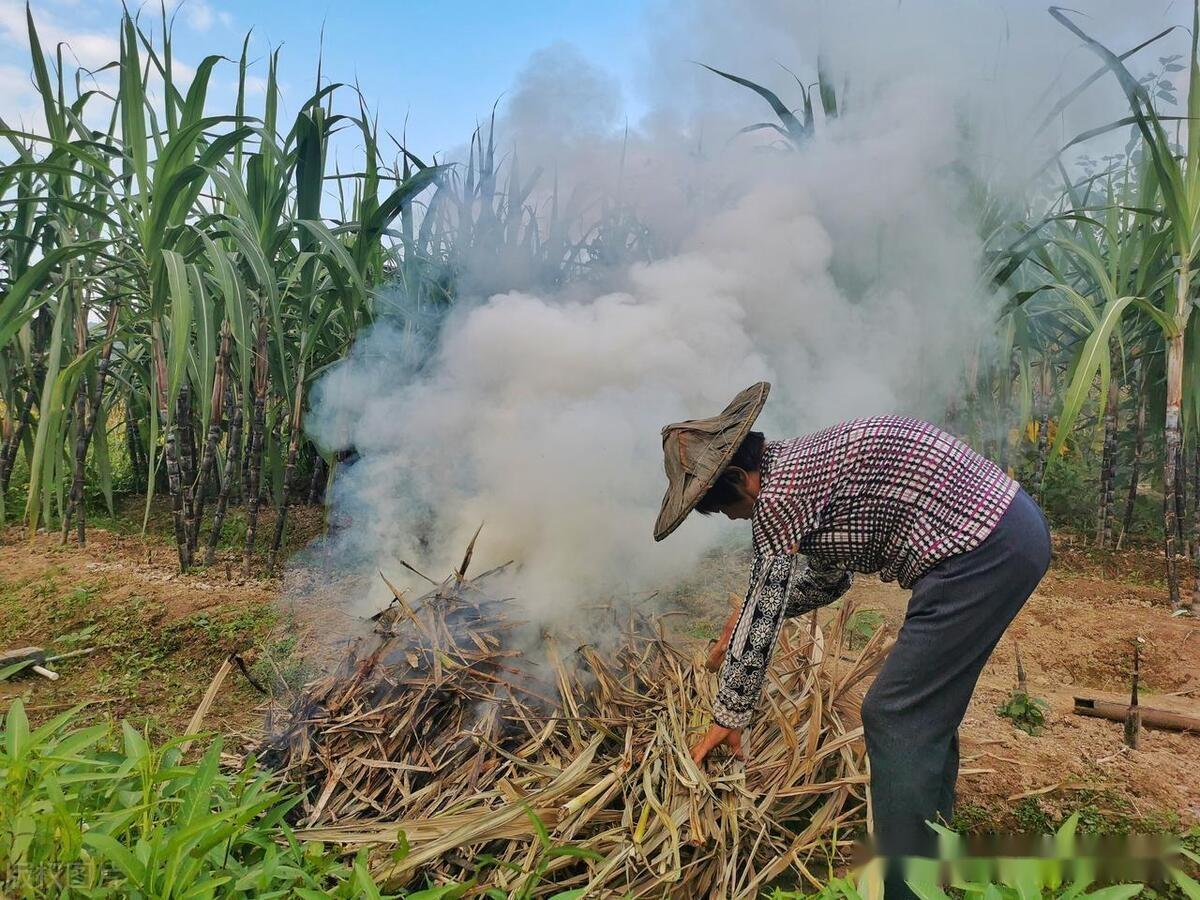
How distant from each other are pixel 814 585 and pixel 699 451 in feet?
1.82

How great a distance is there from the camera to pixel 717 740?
6.37 ft

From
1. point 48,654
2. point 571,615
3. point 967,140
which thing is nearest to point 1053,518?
point 967,140

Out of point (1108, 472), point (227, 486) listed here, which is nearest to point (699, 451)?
point (227, 486)

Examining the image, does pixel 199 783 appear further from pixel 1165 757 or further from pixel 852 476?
pixel 1165 757

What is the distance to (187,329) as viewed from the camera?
3025 mm

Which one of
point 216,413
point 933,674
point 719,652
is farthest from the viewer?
point 216,413

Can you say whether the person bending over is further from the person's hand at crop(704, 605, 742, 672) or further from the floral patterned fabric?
the person's hand at crop(704, 605, 742, 672)

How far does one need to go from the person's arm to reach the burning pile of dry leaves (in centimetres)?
29

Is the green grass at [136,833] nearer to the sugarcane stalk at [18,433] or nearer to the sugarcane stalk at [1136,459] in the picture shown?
the sugarcane stalk at [18,433]

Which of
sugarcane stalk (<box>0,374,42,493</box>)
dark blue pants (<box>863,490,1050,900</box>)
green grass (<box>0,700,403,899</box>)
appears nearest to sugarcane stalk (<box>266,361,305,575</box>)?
sugarcane stalk (<box>0,374,42,493</box>)

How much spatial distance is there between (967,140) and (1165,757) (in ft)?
11.9

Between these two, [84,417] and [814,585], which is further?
[84,417]

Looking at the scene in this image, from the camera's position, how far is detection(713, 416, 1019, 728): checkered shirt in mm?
1742

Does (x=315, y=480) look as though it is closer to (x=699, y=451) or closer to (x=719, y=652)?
(x=719, y=652)
